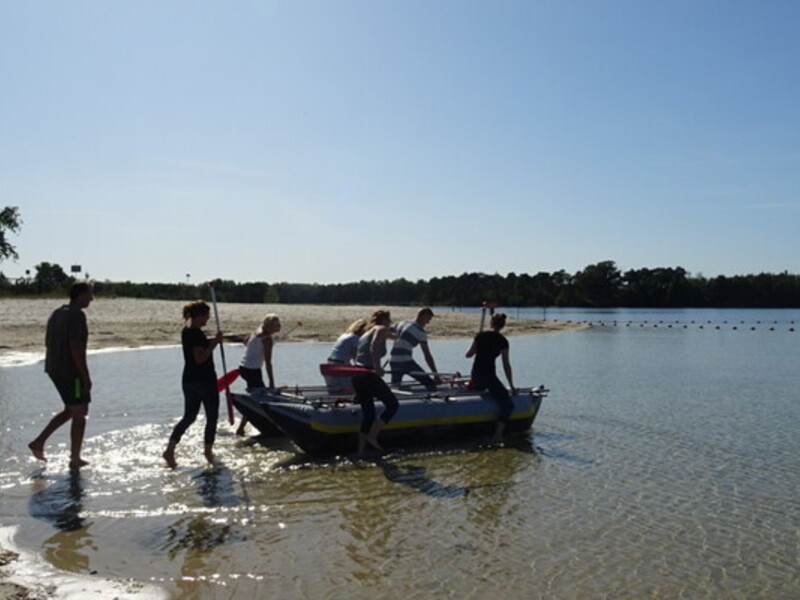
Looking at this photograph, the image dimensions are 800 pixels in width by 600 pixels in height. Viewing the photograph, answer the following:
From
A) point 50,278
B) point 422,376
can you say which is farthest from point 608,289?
point 422,376

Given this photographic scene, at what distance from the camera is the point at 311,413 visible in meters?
9.84

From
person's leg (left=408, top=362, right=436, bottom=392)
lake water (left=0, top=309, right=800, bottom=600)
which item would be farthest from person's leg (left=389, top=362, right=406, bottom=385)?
lake water (left=0, top=309, right=800, bottom=600)

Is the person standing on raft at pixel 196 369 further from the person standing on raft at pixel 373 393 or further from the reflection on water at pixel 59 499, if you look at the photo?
the person standing on raft at pixel 373 393

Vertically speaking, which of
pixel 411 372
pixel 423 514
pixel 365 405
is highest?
pixel 411 372

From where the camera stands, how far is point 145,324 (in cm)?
3606

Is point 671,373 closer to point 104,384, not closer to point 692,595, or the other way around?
point 104,384

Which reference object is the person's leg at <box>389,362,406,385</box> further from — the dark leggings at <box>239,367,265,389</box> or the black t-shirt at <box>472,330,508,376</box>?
the dark leggings at <box>239,367,265,389</box>

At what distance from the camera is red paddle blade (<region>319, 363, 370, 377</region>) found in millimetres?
9859

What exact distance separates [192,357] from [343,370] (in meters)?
2.14

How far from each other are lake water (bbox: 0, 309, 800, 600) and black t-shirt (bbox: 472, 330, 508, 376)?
1362 millimetres

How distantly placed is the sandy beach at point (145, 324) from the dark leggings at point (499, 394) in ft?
48.1

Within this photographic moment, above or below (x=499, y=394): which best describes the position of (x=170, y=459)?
below

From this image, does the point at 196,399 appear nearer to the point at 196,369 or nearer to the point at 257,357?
the point at 196,369

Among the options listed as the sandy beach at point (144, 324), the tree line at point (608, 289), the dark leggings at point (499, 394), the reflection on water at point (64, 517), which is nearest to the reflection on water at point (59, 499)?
the reflection on water at point (64, 517)
